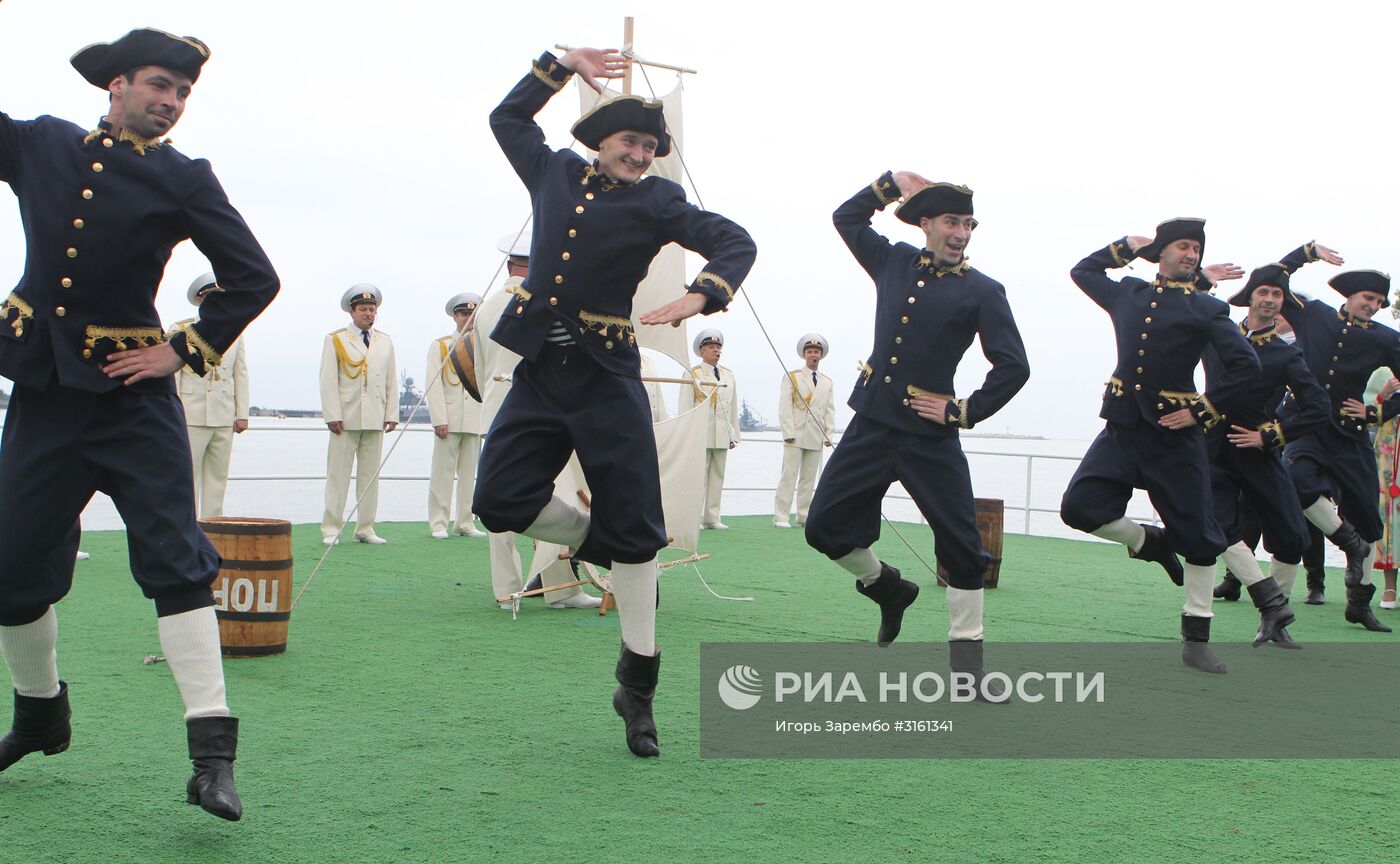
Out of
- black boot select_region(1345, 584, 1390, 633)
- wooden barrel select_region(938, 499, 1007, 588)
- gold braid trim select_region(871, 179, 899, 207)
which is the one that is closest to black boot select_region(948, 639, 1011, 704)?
gold braid trim select_region(871, 179, 899, 207)

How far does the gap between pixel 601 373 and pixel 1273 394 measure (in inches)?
172

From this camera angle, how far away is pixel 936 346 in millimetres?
5020

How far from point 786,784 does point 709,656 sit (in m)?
1.44

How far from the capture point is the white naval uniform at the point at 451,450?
471 inches

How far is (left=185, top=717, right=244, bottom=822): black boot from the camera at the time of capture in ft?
9.59

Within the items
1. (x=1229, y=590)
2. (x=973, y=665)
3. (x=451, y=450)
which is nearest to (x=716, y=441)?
(x=451, y=450)

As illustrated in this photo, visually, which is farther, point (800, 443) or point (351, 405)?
point (800, 443)

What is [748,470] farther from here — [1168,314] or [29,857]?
[29,857]

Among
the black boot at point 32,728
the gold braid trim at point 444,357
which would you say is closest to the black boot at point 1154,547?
the black boot at point 32,728

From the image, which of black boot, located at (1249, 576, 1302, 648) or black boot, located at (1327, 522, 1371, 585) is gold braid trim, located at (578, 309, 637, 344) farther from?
black boot, located at (1327, 522, 1371, 585)

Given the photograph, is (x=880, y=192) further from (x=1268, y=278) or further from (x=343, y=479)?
(x=343, y=479)

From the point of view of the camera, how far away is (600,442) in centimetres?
392

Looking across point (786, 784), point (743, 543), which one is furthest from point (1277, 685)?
point (743, 543)

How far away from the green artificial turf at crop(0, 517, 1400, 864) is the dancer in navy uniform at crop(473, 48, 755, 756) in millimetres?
539
